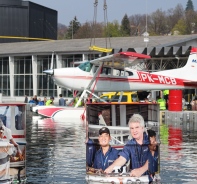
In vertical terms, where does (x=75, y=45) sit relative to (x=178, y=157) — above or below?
above

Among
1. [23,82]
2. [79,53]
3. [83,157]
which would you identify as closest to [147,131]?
[83,157]

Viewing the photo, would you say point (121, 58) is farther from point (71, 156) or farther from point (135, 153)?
point (135, 153)

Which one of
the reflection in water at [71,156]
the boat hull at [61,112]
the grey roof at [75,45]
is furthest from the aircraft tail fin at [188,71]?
the grey roof at [75,45]

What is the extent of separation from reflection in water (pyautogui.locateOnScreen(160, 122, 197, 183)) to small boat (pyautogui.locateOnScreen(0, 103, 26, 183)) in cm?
319

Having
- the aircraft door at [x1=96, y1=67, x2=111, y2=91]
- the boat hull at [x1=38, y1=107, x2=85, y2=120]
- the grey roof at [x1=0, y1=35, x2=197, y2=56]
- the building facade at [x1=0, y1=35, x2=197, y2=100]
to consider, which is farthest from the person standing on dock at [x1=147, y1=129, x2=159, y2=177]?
the building facade at [x1=0, y1=35, x2=197, y2=100]

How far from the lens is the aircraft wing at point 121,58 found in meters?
30.5

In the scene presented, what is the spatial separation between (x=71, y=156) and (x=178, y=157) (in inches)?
104

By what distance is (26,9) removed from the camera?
81938 mm

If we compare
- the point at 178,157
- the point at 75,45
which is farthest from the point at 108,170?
the point at 75,45

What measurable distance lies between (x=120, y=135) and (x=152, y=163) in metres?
0.61

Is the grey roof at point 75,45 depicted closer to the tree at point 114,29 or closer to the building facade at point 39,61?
the building facade at point 39,61

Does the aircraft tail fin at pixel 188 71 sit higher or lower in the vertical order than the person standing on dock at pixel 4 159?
higher

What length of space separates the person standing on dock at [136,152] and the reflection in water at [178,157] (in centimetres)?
295

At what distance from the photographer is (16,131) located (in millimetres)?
9398
